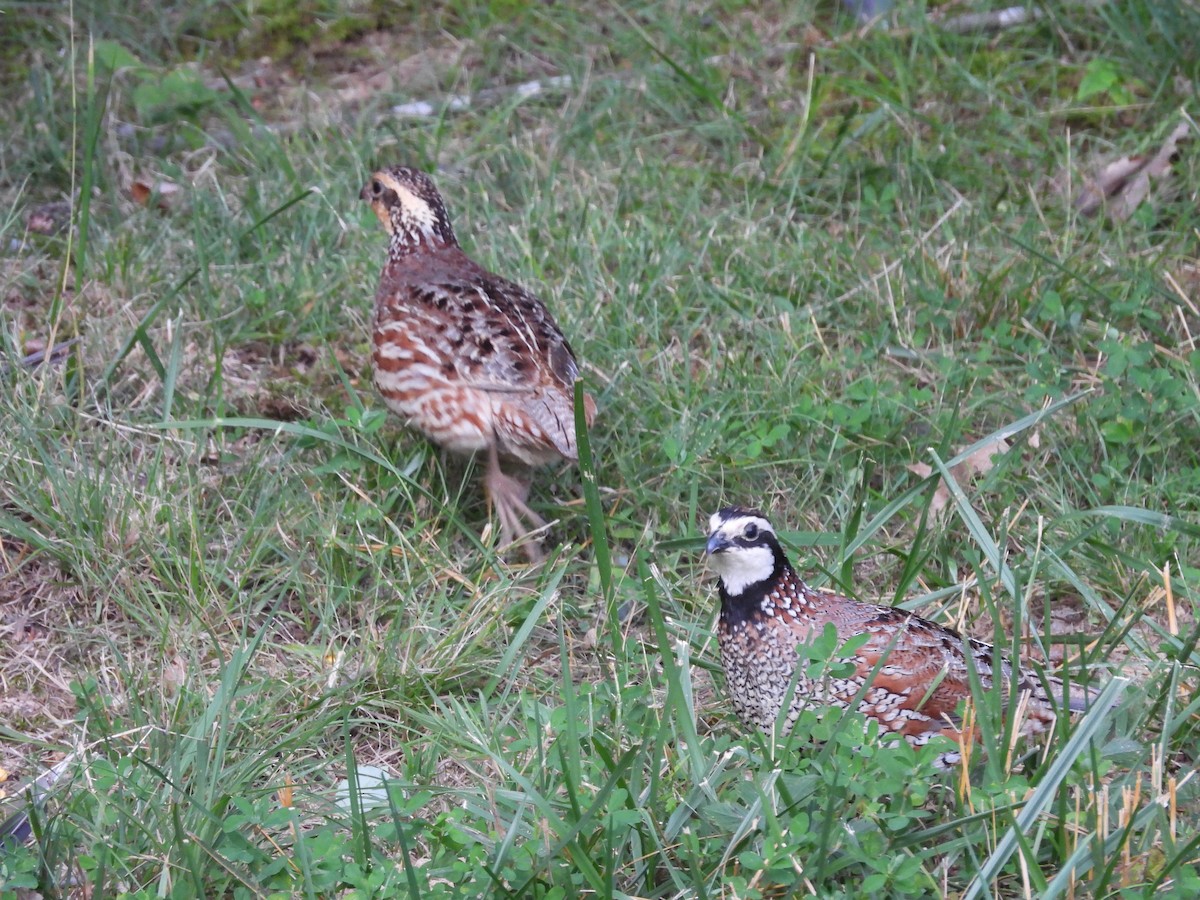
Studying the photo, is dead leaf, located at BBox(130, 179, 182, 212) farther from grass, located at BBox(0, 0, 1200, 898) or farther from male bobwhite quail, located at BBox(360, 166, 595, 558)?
male bobwhite quail, located at BBox(360, 166, 595, 558)

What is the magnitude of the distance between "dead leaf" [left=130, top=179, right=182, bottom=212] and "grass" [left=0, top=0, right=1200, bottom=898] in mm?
39

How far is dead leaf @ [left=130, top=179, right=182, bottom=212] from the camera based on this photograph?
6.11 meters

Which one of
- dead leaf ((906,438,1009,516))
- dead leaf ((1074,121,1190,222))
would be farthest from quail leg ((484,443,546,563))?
dead leaf ((1074,121,1190,222))

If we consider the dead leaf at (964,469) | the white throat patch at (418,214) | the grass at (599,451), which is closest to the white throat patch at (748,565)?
the grass at (599,451)

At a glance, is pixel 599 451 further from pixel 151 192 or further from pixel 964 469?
pixel 151 192

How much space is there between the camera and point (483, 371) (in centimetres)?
461

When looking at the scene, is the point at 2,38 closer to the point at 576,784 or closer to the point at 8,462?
the point at 8,462

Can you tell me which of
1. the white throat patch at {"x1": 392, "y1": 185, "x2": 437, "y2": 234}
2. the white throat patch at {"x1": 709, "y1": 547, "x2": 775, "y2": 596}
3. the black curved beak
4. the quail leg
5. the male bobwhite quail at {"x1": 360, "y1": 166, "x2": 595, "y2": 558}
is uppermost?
the black curved beak

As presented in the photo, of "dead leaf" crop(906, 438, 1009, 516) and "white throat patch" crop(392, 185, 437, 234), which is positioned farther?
"white throat patch" crop(392, 185, 437, 234)

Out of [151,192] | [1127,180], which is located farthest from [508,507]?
[1127,180]

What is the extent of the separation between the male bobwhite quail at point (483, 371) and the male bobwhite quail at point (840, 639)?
35.3 inches

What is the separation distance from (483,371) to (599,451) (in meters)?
0.57

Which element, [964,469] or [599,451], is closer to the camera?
[964,469]

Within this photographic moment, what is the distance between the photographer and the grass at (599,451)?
3.20 meters
